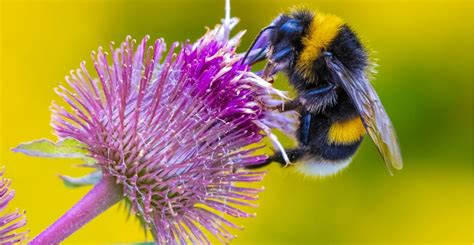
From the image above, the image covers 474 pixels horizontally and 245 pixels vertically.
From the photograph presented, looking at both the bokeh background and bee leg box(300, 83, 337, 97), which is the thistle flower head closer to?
bee leg box(300, 83, 337, 97)

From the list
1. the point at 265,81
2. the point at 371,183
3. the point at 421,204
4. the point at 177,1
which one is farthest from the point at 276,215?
the point at 265,81

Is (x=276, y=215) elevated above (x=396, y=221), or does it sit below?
above

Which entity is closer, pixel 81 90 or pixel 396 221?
pixel 81 90

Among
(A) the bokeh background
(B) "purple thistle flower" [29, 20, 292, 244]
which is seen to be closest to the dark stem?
(B) "purple thistle flower" [29, 20, 292, 244]

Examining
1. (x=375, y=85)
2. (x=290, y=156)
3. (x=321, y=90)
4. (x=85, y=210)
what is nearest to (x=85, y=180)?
(x=85, y=210)

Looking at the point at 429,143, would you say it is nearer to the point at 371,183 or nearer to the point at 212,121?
the point at 371,183

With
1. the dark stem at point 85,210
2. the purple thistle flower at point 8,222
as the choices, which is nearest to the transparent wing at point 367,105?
the dark stem at point 85,210
